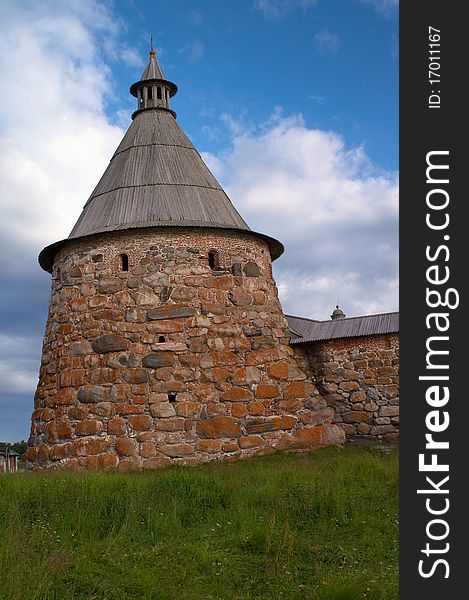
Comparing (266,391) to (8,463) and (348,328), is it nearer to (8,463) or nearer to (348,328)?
(348,328)

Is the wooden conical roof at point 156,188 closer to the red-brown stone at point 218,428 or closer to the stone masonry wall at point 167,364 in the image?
the stone masonry wall at point 167,364

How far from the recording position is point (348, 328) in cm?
1225

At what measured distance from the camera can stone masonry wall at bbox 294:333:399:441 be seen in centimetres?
A: 1172

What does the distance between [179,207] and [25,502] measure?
6309 mm

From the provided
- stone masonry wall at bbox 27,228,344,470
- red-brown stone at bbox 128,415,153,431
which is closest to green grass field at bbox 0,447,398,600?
stone masonry wall at bbox 27,228,344,470

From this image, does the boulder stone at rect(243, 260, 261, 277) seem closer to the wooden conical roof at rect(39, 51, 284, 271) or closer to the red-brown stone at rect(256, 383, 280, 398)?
the wooden conical roof at rect(39, 51, 284, 271)

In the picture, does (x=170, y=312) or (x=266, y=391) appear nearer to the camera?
(x=170, y=312)

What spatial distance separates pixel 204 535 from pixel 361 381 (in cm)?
625

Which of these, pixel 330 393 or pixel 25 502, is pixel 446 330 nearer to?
pixel 25 502

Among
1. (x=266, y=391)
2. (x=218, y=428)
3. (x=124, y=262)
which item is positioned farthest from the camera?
(x=124, y=262)

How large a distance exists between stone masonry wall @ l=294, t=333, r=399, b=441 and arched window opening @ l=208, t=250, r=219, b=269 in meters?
2.33

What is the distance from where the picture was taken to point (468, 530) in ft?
13.9

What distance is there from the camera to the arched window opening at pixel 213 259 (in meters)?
11.6

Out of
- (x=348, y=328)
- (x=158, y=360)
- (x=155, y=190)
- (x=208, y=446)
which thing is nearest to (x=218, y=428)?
(x=208, y=446)
